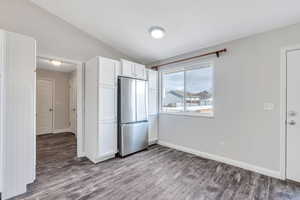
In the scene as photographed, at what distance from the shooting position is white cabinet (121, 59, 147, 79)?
334 cm

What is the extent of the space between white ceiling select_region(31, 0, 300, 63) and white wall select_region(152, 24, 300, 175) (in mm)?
274

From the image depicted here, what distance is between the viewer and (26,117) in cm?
204

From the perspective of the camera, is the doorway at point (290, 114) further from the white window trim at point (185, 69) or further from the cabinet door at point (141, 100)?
the cabinet door at point (141, 100)

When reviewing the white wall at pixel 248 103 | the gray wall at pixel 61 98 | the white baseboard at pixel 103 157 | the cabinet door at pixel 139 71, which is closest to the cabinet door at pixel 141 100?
the cabinet door at pixel 139 71

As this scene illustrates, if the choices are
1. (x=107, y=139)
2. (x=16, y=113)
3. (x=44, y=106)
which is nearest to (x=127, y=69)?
(x=107, y=139)

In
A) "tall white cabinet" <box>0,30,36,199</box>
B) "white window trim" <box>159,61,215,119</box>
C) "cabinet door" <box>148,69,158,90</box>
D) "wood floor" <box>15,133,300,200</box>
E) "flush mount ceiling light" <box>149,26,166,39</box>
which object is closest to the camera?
"tall white cabinet" <box>0,30,36,199</box>

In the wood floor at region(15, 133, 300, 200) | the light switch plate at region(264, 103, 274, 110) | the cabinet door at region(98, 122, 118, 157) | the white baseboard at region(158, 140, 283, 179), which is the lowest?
the wood floor at region(15, 133, 300, 200)

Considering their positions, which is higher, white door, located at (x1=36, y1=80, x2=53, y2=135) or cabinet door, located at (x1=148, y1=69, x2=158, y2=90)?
cabinet door, located at (x1=148, y1=69, x2=158, y2=90)

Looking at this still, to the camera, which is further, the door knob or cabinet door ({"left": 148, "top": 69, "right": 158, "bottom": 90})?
cabinet door ({"left": 148, "top": 69, "right": 158, "bottom": 90})

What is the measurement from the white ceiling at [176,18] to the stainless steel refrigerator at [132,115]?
1.08 m

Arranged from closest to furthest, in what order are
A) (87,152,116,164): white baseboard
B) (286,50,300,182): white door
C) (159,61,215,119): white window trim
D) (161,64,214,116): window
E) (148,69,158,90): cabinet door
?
(286,50,300,182): white door
(87,152,116,164): white baseboard
(159,61,215,119): white window trim
(161,64,214,116): window
(148,69,158,90): cabinet door

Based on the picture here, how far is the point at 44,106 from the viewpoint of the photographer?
5617 millimetres

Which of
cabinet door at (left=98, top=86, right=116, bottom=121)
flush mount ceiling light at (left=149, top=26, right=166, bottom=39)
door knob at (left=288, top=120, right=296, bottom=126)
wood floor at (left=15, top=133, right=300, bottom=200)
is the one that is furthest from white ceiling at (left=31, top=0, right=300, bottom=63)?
wood floor at (left=15, top=133, right=300, bottom=200)

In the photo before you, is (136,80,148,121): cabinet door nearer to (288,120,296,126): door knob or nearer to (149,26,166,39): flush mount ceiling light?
(149,26,166,39): flush mount ceiling light
